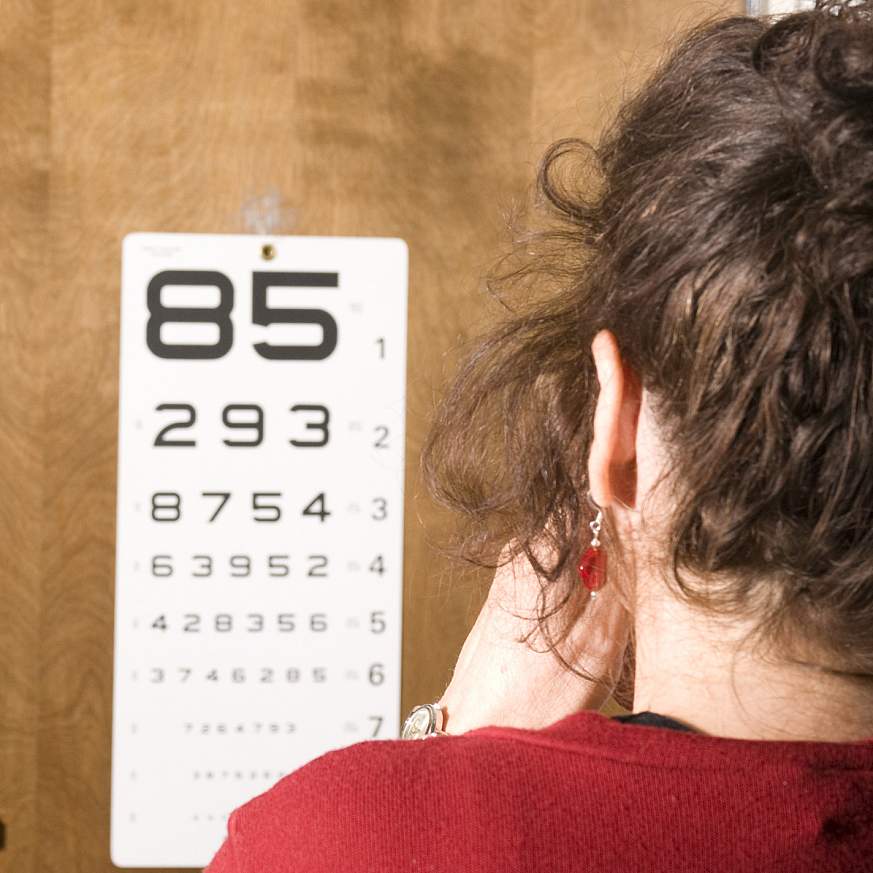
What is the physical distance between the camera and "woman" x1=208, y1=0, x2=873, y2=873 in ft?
1.27

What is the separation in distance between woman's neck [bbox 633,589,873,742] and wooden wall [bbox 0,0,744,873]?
0.58 metres

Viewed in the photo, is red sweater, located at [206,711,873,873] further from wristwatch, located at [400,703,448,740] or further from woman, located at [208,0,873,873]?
wristwatch, located at [400,703,448,740]

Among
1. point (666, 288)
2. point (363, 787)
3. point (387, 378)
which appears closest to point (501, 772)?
point (363, 787)

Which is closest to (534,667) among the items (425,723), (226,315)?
(425,723)

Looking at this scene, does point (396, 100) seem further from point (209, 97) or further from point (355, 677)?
point (355, 677)

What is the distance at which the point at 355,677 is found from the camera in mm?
1029

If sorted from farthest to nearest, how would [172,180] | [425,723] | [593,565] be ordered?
[172,180]
[425,723]
[593,565]

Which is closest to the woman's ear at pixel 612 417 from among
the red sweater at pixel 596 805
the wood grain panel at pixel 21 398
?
the red sweater at pixel 596 805

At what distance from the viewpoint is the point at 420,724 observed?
738mm

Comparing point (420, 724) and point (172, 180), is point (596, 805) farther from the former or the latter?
point (172, 180)

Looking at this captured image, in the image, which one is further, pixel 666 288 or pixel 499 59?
pixel 499 59

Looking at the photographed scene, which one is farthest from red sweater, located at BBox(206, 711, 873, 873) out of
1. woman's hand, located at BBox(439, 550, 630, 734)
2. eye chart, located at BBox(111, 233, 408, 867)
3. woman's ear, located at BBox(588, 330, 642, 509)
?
eye chart, located at BBox(111, 233, 408, 867)

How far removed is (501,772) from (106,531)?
26.5 inches

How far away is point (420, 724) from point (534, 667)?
9 cm
